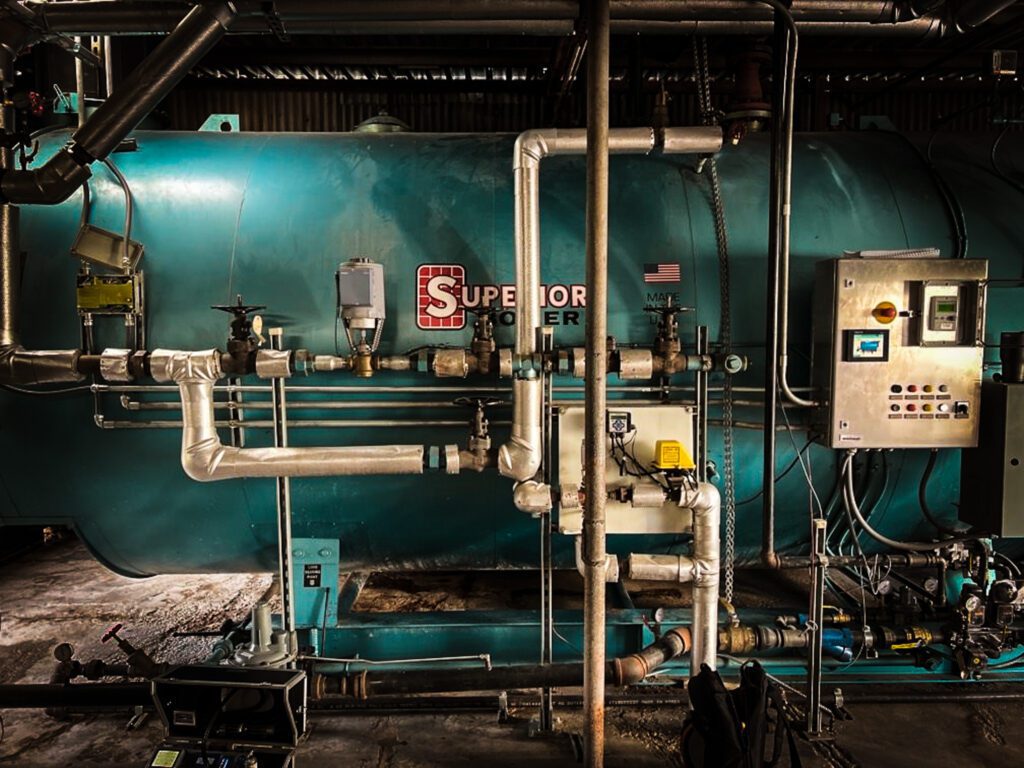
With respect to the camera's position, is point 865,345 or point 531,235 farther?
point 865,345

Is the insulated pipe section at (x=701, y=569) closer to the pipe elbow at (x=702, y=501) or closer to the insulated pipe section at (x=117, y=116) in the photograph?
the pipe elbow at (x=702, y=501)

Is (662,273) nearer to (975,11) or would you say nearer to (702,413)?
(702,413)

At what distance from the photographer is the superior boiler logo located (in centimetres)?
271

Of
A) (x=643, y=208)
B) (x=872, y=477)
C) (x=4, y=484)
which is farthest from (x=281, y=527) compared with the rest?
(x=872, y=477)

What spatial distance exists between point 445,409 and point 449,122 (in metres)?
4.66

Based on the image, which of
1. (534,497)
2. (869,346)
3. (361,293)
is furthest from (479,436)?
(869,346)

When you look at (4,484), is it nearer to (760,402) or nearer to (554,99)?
(760,402)

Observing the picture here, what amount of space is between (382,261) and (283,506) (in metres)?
1.06

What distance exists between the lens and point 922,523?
2986 mm

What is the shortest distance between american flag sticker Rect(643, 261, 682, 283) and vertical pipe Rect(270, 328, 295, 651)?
1.50 metres

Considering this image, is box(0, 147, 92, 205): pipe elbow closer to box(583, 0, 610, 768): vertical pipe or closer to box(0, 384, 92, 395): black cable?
box(0, 384, 92, 395): black cable

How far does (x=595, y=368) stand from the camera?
1993mm

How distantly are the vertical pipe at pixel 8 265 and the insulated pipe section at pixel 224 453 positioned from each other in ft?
2.00

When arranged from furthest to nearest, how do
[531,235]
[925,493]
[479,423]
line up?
[925,493], [479,423], [531,235]
